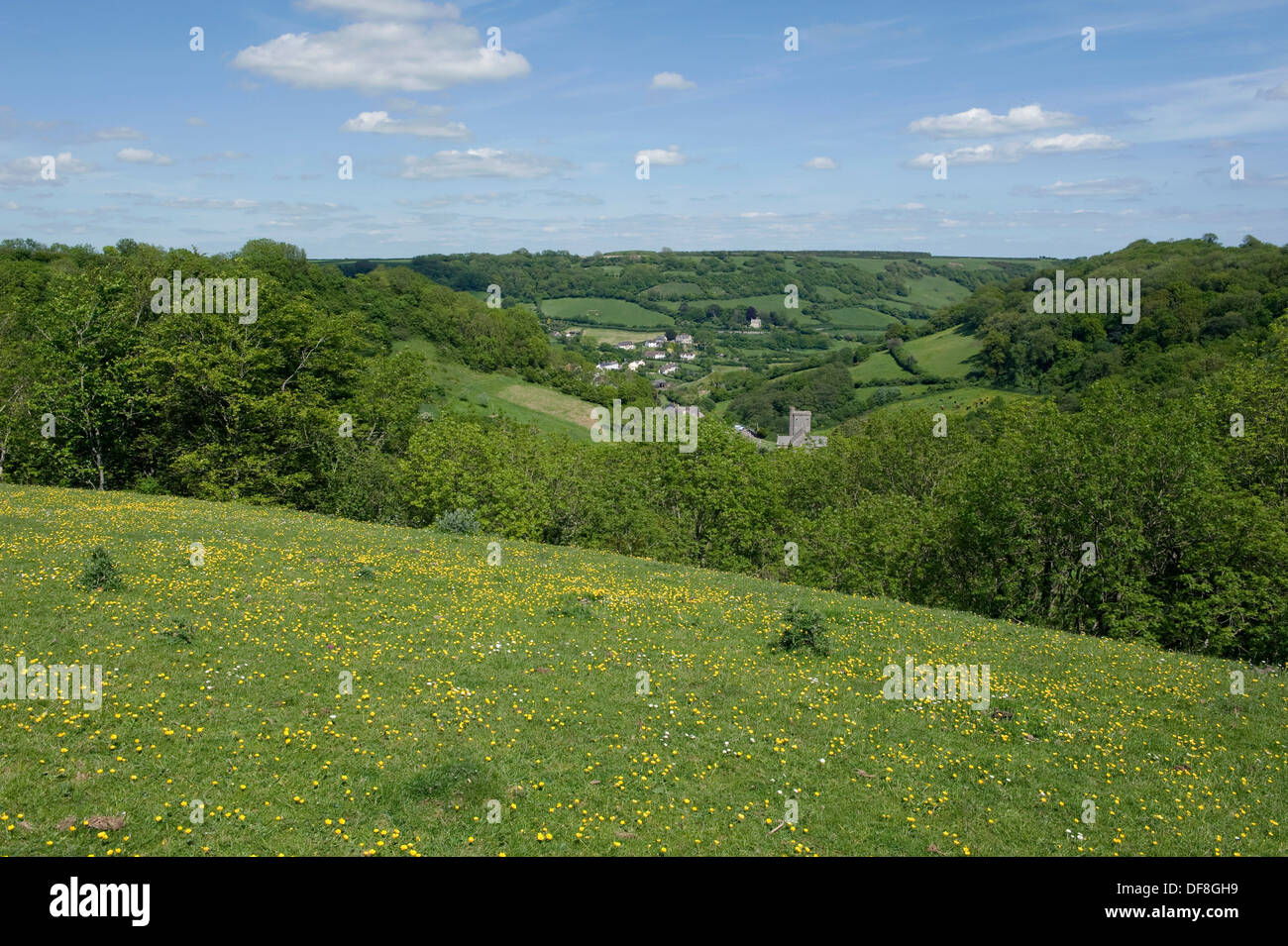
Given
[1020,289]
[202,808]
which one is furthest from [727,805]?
[1020,289]

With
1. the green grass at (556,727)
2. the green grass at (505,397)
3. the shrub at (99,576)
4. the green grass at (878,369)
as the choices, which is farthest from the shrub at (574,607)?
the green grass at (878,369)

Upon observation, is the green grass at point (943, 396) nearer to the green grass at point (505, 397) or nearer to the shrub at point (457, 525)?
A: the green grass at point (505, 397)

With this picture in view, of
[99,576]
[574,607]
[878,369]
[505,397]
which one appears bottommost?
[574,607]

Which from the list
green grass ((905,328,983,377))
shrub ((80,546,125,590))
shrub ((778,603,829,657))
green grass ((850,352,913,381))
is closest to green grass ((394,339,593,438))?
green grass ((850,352,913,381))

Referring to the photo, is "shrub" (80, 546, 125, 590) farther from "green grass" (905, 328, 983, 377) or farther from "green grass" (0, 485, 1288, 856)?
"green grass" (905, 328, 983, 377)

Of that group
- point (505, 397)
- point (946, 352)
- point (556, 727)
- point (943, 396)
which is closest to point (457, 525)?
point (556, 727)

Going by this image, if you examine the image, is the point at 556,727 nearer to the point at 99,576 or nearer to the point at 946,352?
the point at 99,576
